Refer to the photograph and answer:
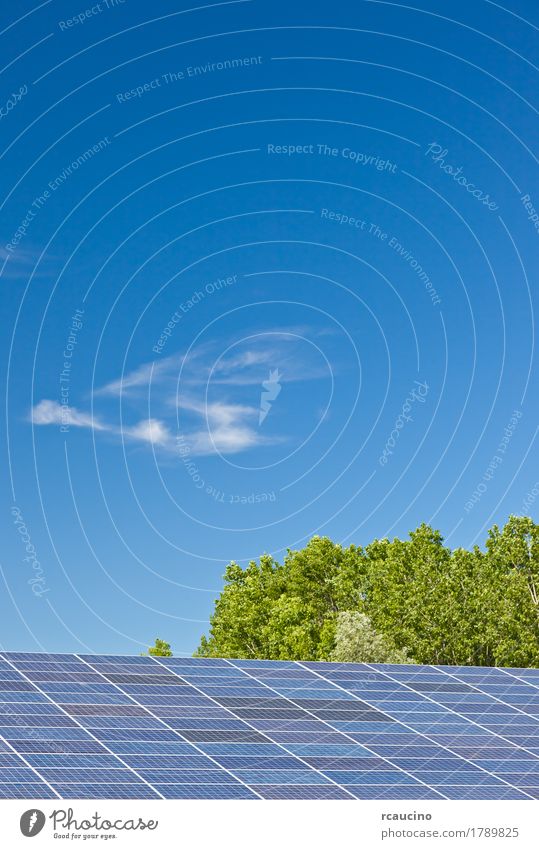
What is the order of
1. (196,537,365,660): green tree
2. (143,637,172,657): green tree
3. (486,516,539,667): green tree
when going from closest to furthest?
(486,516,539,667): green tree < (196,537,365,660): green tree < (143,637,172,657): green tree

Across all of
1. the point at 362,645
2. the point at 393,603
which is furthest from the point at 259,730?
the point at 393,603

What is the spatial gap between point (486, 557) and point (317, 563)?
53.8 feet

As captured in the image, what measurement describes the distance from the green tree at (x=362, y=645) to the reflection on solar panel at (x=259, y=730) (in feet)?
145

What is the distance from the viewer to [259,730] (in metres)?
28.5

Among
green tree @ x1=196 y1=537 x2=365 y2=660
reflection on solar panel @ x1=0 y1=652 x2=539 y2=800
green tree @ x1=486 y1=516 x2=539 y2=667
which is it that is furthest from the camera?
green tree @ x1=196 y1=537 x2=365 y2=660

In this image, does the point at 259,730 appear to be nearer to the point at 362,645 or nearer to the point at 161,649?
the point at 362,645

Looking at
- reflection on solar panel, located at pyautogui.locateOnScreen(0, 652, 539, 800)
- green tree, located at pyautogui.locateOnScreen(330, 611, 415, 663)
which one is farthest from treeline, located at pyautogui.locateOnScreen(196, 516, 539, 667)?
reflection on solar panel, located at pyautogui.locateOnScreen(0, 652, 539, 800)

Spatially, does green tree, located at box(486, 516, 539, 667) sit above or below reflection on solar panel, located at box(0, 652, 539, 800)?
above

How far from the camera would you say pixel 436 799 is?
24156mm

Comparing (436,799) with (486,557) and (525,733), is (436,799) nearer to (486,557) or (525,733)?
(525,733)

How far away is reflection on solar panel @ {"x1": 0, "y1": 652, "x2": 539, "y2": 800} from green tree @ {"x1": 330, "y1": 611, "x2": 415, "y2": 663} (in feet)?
145

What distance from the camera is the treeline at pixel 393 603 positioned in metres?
82.2

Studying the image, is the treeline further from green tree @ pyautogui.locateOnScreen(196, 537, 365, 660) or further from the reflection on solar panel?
the reflection on solar panel

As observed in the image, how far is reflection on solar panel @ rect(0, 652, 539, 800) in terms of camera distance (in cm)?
2388
